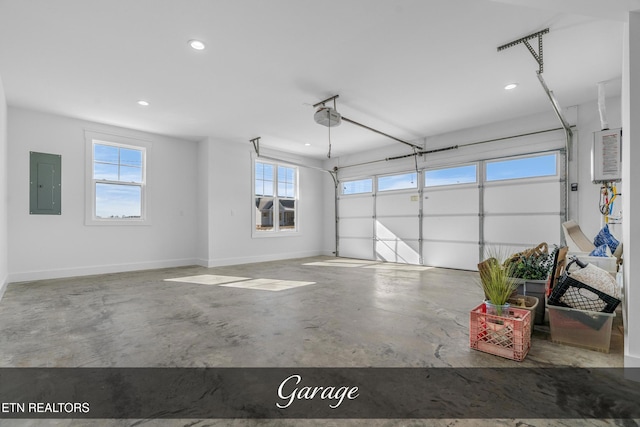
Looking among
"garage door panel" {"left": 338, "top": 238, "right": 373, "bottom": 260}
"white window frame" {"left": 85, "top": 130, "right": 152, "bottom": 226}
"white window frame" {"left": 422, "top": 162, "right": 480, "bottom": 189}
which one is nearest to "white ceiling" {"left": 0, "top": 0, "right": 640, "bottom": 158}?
"white window frame" {"left": 85, "top": 130, "right": 152, "bottom": 226}

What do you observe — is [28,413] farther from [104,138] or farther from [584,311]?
[104,138]

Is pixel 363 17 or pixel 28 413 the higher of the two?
pixel 363 17

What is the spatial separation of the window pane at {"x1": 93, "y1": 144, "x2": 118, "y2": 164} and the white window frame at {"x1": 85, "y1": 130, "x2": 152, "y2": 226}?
2.7 inches

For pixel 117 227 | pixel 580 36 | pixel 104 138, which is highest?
pixel 580 36

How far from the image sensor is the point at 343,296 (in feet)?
13.3

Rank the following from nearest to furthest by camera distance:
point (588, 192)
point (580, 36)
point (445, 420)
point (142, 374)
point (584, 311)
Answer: point (445, 420) → point (142, 374) → point (584, 311) → point (580, 36) → point (588, 192)

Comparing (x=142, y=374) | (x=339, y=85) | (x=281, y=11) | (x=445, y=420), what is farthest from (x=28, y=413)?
(x=339, y=85)

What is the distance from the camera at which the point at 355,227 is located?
27.5 ft

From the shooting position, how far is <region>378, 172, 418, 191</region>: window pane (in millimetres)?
7152

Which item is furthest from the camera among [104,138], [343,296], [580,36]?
[104,138]

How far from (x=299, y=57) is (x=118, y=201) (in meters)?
4.88

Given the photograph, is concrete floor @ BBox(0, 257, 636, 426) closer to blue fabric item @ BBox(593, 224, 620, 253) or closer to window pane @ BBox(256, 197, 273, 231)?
blue fabric item @ BBox(593, 224, 620, 253)

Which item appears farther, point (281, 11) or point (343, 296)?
point (343, 296)

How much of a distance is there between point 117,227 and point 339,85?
201 inches
